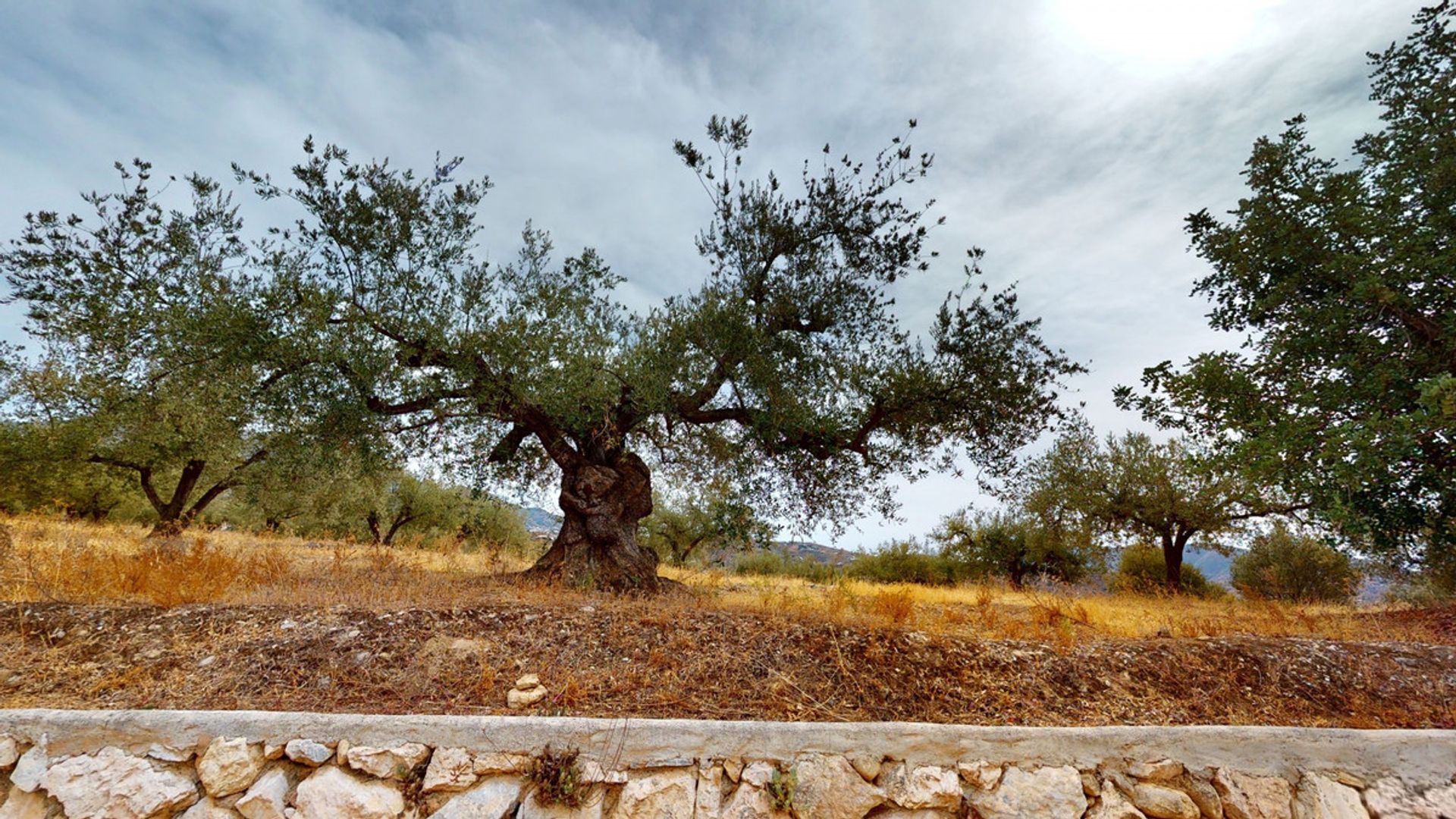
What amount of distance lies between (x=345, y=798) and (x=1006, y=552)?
86.8ft

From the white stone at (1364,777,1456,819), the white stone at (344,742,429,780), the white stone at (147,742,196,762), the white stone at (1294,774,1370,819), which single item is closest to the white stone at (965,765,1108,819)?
the white stone at (1294,774,1370,819)

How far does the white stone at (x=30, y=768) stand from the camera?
158 inches

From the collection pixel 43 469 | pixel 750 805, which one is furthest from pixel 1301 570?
pixel 43 469

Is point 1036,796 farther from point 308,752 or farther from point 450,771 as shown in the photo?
point 308,752

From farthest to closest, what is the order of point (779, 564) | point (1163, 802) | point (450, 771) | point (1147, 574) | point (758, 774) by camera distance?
1. point (779, 564)
2. point (1147, 574)
3. point (1163, 802)
4. point (758, 774)
5. point (450, 771)

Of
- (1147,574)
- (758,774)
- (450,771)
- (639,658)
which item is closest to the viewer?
(450,771)

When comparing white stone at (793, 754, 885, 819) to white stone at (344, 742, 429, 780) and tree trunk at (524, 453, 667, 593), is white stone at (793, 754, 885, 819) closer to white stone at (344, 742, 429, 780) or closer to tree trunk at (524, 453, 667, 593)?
white stone at (344, 742, 429, 780)

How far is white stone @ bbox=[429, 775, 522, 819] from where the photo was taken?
13.0 ft

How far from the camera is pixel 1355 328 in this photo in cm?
1036

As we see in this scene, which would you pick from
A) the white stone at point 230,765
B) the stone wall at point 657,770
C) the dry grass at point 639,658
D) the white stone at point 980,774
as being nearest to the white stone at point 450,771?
the stone wall at point 657,770

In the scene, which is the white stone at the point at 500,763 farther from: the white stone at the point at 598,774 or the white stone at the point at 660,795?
the white stone at the point at 660,795

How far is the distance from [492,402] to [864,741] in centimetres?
686

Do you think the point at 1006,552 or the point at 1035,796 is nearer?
the point at 1035,796

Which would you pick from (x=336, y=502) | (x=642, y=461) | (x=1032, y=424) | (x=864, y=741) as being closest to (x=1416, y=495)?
(x=1032, y=424)
